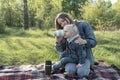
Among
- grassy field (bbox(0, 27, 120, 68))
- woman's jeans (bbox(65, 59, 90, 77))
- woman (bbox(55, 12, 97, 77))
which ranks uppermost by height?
woman (bbox(55, 12, 97, 77))

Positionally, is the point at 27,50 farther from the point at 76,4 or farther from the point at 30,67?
the point at 76,4

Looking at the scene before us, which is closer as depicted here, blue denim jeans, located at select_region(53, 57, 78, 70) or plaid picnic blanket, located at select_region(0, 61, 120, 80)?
plaid picnic blanket, located at select_region(0, 61, 120, 80)

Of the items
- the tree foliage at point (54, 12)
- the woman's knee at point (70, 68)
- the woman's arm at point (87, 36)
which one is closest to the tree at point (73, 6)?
the tree foliage at point (54, 12)

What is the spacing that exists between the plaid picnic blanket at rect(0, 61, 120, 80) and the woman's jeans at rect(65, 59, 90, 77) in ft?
0.32

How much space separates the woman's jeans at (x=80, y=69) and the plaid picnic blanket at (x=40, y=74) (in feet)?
0.32

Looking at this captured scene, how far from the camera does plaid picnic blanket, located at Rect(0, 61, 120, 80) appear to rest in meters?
6.34

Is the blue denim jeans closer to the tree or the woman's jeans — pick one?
the woman's jeans

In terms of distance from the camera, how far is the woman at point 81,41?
633 cm

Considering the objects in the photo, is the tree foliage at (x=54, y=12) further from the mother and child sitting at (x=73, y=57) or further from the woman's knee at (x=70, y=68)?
the woman's knee at (x=70, y=68)

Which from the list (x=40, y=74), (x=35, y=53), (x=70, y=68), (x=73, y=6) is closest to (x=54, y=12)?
(x=35, y=53)

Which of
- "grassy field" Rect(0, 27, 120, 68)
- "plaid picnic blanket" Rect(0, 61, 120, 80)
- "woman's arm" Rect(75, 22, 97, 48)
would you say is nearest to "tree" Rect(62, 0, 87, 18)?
"grassy field" Rect(0, 27, 120, 68)

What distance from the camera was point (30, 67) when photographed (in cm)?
729

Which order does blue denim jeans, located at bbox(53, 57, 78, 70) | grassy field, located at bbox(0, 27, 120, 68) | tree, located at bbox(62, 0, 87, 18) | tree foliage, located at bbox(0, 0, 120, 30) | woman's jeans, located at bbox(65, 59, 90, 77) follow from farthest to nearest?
tree, located at bbox(62, 0, 87, 18) < tree foliage, located at bbox(0, 0, 120, 30) < grassy field, located at bbox(0, 27, 120, 68) < blue denim jeans, located at bbox(53, 57, 78, 70) < woman's jeans, located at bbox(65, 59, 90, 77)

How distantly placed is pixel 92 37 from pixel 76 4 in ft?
154
